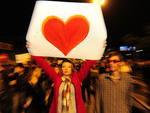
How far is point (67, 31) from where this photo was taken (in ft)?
20.5

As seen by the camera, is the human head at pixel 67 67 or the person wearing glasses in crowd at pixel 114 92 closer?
the human head at pixel 67 67

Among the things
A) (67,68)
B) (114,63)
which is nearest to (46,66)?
(67,68)

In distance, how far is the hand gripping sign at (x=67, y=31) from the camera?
6145 millimetres

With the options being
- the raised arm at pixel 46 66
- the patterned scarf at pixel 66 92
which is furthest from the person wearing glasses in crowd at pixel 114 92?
the raised arm at pixel 46 66

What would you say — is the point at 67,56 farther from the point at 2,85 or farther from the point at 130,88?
the point at 2,85

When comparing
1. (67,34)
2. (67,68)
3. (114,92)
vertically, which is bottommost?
(114,92)

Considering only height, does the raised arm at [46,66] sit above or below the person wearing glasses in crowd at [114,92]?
above

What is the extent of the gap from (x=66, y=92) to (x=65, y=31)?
82cm

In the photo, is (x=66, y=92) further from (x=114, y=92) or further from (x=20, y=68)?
(x=20, y=68)

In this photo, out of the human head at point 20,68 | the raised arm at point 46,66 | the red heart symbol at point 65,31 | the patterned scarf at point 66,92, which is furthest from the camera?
the human head at point 20,68

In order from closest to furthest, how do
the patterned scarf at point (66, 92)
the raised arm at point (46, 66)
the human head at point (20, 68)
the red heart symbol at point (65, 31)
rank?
the patterned scarf at point (66, 92)
the raised arm at point (46, 66)
the red heart symbol at point (65, 31)
the human head at point (20, 68)

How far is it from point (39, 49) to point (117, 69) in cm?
101

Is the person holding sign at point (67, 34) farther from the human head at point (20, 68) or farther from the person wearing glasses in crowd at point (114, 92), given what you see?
the human head at point (20, 68)

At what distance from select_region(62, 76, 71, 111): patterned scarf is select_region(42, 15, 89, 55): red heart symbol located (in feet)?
1.30
